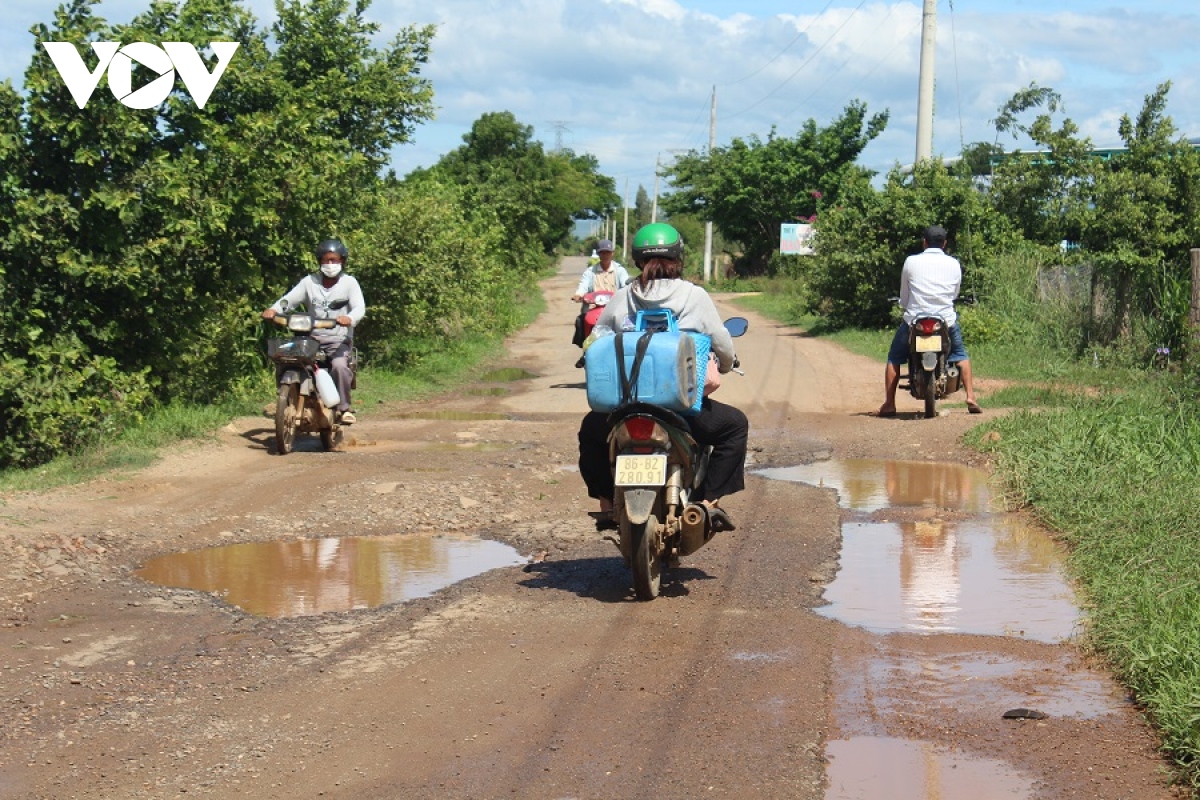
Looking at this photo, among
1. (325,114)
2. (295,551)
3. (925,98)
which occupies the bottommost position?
(295,551)

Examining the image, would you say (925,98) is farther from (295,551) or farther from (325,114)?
(295,551)

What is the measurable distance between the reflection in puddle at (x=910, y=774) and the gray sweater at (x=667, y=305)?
2.67 meters

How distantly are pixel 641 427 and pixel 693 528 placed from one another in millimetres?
629

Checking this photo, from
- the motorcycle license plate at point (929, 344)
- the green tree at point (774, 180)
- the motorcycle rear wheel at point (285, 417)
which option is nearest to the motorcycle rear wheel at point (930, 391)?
the motorcycle license plate at point (929, 344)

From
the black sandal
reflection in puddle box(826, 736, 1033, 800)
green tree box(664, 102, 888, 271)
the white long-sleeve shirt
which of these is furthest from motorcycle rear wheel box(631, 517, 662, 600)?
green tree box(664, 102, 888, 271)

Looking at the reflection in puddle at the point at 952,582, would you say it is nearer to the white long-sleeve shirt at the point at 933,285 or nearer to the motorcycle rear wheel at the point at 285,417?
the white long-sleeve shirt at the point at 933,285

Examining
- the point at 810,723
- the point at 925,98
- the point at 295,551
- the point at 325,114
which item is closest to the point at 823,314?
the point at 925,98

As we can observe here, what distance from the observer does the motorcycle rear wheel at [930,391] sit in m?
12.5

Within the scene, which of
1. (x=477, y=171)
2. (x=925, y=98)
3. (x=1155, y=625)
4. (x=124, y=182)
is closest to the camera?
(x=1155, y=625)

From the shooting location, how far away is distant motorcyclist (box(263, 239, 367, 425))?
11359 millimetres

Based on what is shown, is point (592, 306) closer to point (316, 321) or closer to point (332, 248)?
point (332, 248)

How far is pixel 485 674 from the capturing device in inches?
209

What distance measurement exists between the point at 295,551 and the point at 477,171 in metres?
37.2

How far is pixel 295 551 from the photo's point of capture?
7.71m
